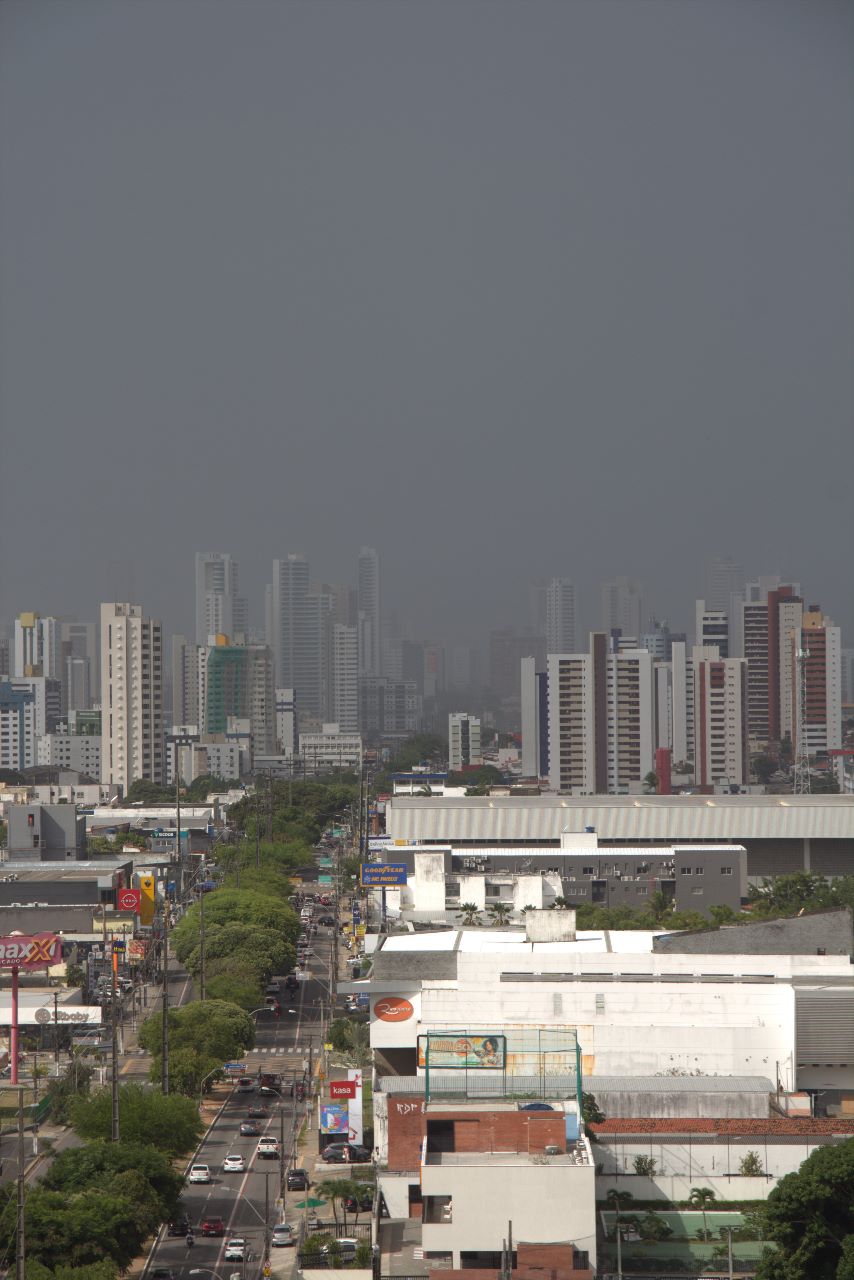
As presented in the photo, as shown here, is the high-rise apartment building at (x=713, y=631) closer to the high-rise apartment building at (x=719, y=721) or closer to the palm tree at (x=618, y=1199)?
the high-rise apartment building at (x=719, y=721)

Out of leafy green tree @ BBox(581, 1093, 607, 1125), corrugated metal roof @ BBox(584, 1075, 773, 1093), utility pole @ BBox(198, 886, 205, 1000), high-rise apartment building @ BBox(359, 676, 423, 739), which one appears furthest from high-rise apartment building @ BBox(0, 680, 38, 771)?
leafy green tree @ BBox(581, 1093, 607, 1125)

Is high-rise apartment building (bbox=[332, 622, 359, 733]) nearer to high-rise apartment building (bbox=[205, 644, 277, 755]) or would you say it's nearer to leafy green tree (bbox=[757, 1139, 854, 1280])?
high-rise apartment building (bbox=[205, 644, 277, 755])

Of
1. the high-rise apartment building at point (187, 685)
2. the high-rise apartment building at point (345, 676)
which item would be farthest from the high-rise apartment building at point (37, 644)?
the high-rise apartment building at point (345, 676)

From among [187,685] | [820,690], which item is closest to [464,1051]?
[820,690]

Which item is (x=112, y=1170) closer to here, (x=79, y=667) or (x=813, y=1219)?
(x=813, y=1219)

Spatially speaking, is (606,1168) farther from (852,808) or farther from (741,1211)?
(852,808)

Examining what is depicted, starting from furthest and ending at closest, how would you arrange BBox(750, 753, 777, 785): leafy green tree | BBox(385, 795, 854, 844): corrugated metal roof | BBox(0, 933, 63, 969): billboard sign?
1. BBox(750, 753, 777, 785): leafy green tree
2. BBox(385, 795, 854, 844): corrugated metal roof
3. BBox(0, 933, 63, 969): billboard sign
